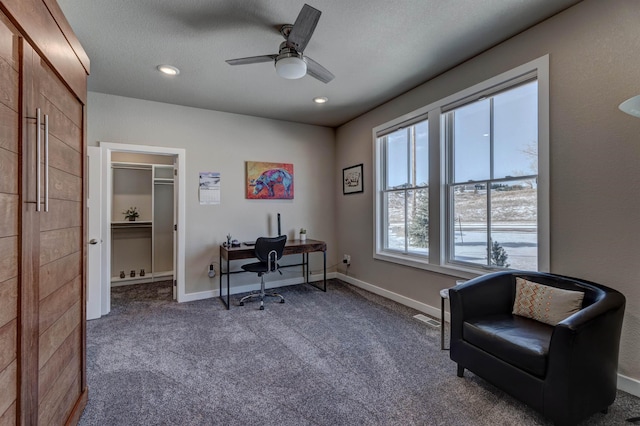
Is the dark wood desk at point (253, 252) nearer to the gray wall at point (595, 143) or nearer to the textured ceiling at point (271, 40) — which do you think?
the textured ceiling at point (271, 40)

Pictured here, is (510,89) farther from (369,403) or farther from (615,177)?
(369,403)

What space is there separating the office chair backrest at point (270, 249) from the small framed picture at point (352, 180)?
5.02 feet

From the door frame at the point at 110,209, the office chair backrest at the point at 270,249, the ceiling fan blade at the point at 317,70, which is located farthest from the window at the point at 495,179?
the door frame at the point at 110,209

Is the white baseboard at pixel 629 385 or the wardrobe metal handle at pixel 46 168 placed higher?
the wardrobe metal handle at pixel 46 168

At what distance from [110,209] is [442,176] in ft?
13.1

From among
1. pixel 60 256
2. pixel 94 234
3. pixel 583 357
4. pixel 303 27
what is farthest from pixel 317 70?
pixel 94 234

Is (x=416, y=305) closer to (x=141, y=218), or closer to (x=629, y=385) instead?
(x=629, y=385)

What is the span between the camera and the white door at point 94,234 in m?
3.30

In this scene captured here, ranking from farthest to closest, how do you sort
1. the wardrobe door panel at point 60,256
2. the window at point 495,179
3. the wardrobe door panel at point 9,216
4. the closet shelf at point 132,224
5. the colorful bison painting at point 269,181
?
the closet shelf at point 132,224
the colorful bison painting at point 269,181
the window at point 495,179
the wardrobe door panel at point 60,256
the wardrobe door panel at point 9,216

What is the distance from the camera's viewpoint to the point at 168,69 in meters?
2.96

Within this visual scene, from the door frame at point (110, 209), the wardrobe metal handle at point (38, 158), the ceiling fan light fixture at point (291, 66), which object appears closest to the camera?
the wardrobe metal handle at point (38, 158)

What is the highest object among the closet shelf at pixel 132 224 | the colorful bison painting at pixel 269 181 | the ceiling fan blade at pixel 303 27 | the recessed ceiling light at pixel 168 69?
the recessed ceiling light at pixel 168 69

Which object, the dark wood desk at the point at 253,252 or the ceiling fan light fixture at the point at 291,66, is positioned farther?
the dark wood desk at the point at 253,252

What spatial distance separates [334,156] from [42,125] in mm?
4174
